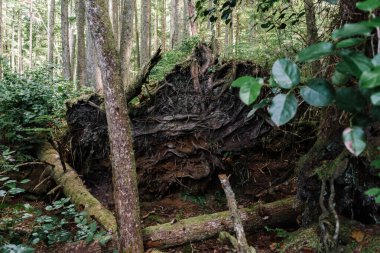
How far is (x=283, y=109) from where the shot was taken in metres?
1.19

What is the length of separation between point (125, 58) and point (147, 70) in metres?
4.75

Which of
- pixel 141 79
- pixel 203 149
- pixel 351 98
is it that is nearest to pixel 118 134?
pixel 141 79

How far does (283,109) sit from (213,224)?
369 cm

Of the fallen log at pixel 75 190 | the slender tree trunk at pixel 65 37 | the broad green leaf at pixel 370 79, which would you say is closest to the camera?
the broad green leaf at pixel 370 79

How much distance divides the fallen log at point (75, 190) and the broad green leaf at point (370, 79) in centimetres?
417

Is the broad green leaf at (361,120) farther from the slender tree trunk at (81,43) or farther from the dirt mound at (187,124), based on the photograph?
the slender tree trunk at (81,43)

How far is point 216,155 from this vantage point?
6.27 meters

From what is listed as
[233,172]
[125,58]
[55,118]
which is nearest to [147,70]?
[233,172]

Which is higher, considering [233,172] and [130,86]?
[130,86]

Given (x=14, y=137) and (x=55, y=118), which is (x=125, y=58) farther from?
(x=14, y=137)

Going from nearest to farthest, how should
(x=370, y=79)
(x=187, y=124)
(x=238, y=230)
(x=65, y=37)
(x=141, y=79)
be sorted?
(x=370, y=79) < (x=238, y=230) < (x=141, y=79) < (x=187, y=124) < (x=65, y=37)

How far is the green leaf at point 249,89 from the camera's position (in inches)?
47.8

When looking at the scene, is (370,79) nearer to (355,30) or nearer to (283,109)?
(355,30)

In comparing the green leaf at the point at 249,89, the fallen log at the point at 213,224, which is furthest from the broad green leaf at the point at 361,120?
the fallen log at the point at 213,224
